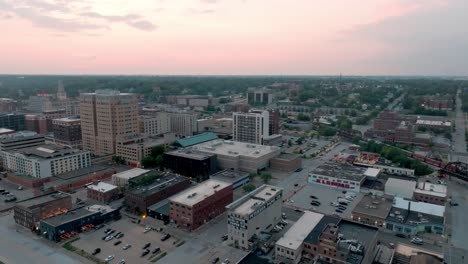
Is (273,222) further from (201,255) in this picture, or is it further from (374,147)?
(374,147)

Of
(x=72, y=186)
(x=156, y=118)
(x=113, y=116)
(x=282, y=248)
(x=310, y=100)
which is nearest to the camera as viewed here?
(x=282, y=248)

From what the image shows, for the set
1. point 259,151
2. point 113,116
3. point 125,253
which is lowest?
point 125,253

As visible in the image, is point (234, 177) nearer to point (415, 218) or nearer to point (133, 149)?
point (133, 149)

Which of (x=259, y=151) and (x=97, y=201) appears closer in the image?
(x=97, y=201)

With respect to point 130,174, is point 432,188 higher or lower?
lower

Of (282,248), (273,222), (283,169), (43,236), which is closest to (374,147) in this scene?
(283,169)

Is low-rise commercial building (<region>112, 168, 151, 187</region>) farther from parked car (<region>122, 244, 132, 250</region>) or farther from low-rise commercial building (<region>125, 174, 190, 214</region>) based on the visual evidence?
parked car (<region>122, 244, 132, 250</region>)

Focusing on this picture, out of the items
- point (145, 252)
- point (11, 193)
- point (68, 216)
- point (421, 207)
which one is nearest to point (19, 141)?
point (11, 193)
